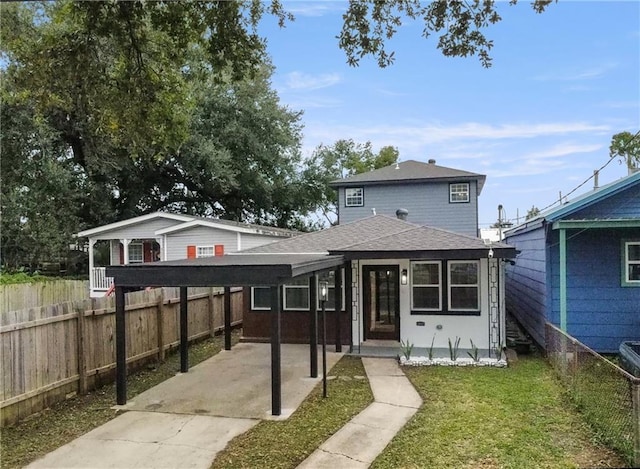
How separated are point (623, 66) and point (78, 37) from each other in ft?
36.1

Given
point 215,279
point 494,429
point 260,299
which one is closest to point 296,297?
point 260,299

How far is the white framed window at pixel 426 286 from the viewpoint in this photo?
10.6 m

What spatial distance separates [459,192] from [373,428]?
1516 centimetres

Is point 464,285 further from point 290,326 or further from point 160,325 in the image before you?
point 160,325

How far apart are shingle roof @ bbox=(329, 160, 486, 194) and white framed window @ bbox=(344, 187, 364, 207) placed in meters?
0.36

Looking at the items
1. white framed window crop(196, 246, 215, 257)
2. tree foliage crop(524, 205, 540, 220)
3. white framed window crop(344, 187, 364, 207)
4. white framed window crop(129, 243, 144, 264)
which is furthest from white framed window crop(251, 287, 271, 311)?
white framed window crop(129, 243, 144, 264)

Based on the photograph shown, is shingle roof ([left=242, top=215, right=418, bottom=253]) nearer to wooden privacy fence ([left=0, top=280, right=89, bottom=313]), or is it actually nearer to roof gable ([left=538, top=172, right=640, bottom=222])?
roof gable ([left=538, top=172, right=640, bottom=222])

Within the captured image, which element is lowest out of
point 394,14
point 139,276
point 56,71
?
point 139,276

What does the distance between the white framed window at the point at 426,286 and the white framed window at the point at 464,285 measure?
0.79ft

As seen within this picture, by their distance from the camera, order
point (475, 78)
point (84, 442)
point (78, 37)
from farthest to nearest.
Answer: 1. point (475, 78)
2. point (78, 37)
3. point (84, 442)

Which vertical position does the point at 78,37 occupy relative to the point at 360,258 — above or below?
above

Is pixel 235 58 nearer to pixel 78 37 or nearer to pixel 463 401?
pixel 78 37

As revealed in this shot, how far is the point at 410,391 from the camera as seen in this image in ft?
25.1

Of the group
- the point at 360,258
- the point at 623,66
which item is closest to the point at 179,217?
the point at 360,258
